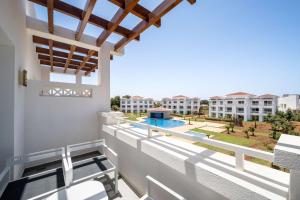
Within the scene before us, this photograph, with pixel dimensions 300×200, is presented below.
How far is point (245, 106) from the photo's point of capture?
2741cm

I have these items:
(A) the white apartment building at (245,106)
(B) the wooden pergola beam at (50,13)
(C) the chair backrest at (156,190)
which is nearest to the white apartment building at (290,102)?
(A) the white apartment building at (245,106)

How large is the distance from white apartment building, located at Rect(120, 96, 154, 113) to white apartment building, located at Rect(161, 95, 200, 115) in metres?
7.84

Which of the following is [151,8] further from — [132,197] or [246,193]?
[132,197]

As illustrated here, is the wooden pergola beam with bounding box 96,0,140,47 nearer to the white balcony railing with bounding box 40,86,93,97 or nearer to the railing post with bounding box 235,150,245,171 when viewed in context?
the white balcony railing with bounding box 40,86,93,97

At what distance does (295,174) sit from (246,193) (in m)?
0.38

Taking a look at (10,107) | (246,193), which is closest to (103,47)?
(10,107)

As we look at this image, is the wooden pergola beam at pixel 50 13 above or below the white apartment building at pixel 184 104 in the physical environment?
above

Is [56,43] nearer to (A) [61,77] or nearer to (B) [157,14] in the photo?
(B) [157,14]

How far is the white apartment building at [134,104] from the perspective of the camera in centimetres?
3594

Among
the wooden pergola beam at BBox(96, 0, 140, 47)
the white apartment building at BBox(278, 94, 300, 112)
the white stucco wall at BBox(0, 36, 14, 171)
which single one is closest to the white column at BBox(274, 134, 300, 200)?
the wooden pergola beam at BBox(96, 0, 140, 47)

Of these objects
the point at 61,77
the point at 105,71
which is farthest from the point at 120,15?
the point at 61,77

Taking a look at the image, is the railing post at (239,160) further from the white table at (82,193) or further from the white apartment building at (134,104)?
the white apartment building at (134,104)

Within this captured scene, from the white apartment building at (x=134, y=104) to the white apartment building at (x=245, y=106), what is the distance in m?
19.2

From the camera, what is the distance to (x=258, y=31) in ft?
21.1
